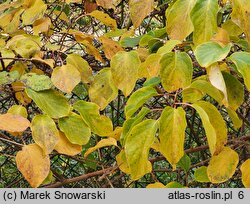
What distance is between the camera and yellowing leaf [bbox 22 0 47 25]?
3.53 feet

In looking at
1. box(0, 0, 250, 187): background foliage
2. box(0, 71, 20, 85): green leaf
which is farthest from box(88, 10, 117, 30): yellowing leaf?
box(0, 71, 20, 85): green leaf

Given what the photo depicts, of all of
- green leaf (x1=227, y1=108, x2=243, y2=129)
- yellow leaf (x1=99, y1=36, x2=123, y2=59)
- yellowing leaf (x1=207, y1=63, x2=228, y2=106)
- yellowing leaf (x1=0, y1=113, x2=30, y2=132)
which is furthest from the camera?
yellow leaf (x1=99, y1=36, x2=123, y2=59)

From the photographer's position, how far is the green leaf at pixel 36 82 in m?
0.89

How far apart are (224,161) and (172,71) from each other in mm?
215

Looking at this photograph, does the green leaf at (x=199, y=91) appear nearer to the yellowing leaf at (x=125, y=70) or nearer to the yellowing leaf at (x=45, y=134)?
the yellowing leaf at (x=125, y=70)

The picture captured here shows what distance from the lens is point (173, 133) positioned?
73 cm

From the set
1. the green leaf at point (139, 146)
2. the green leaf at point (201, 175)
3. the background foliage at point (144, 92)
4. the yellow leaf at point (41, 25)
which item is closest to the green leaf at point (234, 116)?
the background foliage at point (144, 92)

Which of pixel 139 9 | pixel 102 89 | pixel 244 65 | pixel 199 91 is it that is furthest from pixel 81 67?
pixel 244 65

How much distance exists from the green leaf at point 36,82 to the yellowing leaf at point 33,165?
0.41 ft

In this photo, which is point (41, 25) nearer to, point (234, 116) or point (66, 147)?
point (66, 147)

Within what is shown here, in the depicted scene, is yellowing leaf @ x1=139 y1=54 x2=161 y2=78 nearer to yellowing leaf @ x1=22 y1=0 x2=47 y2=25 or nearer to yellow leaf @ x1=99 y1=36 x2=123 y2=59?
yellow leaf @ x1=99 y1=36 x2=123 y2=59

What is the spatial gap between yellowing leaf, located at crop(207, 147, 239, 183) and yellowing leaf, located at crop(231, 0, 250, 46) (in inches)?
8.9

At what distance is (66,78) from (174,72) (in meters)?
0.23
